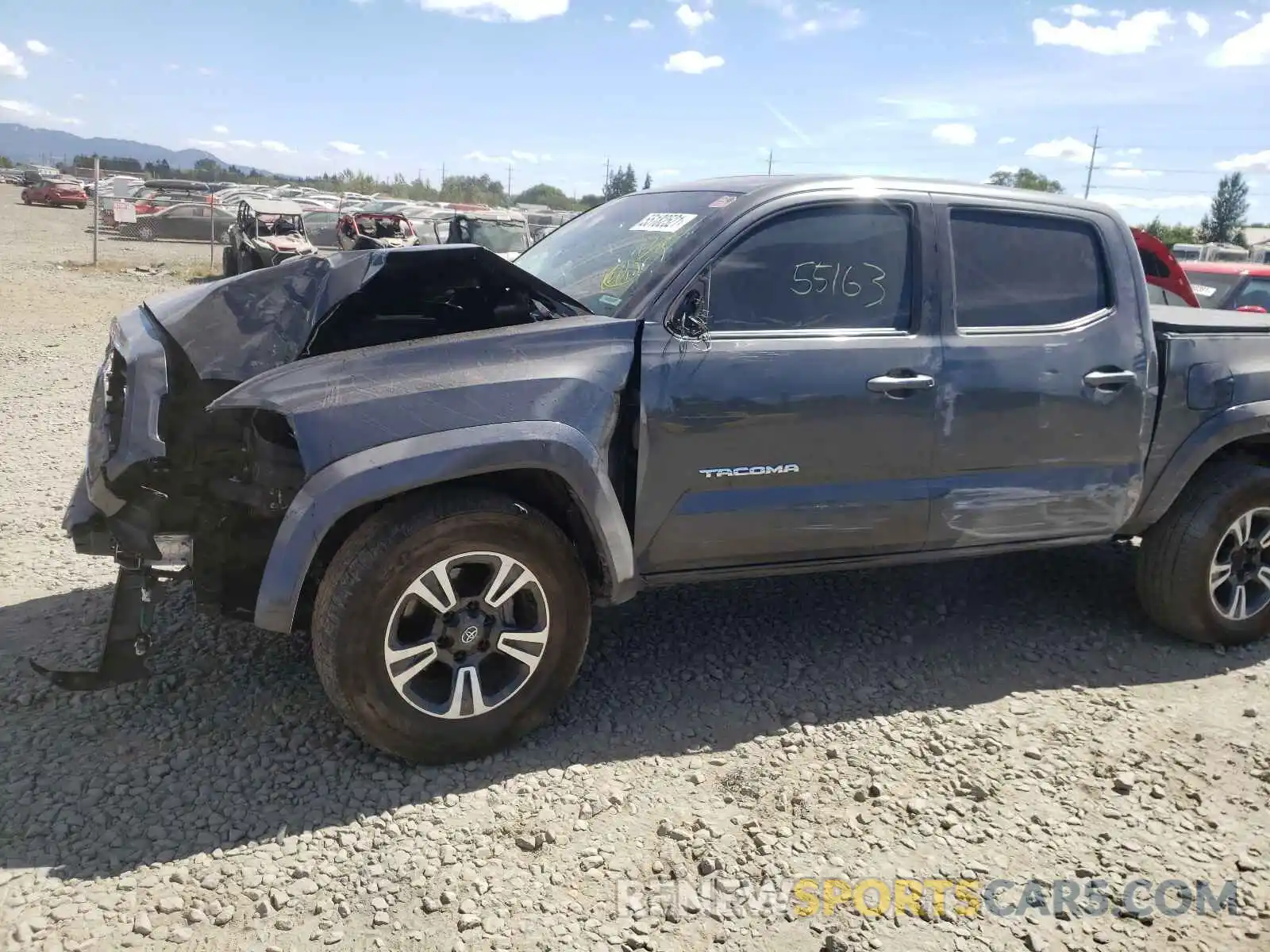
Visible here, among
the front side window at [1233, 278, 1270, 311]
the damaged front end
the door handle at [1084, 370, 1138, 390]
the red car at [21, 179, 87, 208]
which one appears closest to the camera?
the damaged front end

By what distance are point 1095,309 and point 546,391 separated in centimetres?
237

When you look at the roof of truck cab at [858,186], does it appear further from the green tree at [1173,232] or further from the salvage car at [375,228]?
the green tree at [1173,232]

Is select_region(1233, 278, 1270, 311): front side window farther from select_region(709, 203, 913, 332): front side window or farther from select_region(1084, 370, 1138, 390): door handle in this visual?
select_region(709, 203, 913, 332): front side window

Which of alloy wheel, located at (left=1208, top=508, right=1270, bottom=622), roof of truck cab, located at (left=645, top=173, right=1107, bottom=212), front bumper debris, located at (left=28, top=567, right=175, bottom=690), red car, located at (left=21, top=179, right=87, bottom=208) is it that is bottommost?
front bumper debris, located at (left=28, top=567, right=175, bottom=690)

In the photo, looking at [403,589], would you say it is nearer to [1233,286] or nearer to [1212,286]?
[1233,286]

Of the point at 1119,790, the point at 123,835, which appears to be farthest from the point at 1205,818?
the point at 123,835

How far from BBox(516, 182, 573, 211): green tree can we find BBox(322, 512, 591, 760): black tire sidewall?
218 feet

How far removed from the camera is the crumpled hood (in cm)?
324

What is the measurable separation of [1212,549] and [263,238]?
798 inches

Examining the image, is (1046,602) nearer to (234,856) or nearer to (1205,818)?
(1205,818)

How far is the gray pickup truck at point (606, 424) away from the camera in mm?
3016

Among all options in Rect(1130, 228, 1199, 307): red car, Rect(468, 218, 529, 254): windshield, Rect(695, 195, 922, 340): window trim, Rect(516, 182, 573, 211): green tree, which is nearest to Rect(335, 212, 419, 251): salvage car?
Rect(468, 218, 529, 254): windshield

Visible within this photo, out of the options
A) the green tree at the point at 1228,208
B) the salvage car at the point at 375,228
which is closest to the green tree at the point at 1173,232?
the green tree at the point at 1228,208

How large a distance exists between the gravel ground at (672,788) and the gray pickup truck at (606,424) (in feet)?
0.99
